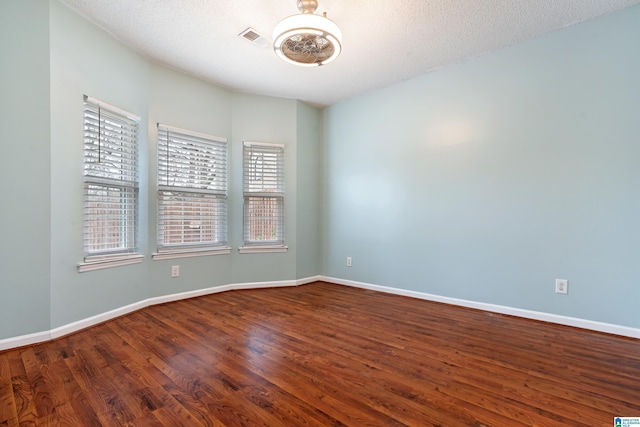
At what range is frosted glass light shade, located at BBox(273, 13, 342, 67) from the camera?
2.12m

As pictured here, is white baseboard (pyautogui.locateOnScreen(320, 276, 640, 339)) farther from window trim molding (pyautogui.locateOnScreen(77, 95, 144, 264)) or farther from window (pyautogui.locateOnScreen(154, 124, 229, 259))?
window trim molding (pyautogui.locateOnScreen(77, 95, 144, 264))

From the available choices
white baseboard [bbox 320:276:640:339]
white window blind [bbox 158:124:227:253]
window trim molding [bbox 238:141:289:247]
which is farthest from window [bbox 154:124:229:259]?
white baseboard [bbox 320:276:640:339]

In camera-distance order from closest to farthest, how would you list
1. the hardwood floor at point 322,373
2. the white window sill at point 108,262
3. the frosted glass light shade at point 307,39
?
the hardwood floor at point 322,373 < the frosted glass light shade at point 307,39 < the white window sill at point 108,262

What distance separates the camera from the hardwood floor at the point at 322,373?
148cm

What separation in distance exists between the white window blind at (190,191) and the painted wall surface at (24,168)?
1114 millimetres

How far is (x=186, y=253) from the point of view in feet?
11.7

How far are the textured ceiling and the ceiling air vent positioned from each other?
5cm

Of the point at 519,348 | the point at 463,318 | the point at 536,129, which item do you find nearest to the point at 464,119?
the point at 536,129

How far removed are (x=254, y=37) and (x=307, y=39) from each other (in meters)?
0.81

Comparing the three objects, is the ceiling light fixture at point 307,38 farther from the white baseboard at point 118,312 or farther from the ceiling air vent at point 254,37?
the white baseboard at point 118,312

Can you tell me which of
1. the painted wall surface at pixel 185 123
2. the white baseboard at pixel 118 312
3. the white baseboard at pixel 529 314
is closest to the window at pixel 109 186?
the painted wall surface at pixel 185 123

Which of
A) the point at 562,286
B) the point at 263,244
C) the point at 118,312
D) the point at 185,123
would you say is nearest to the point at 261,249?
the point at 263,244

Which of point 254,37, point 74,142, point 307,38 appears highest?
point 254,37

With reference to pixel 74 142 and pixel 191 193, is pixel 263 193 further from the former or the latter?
pixel 74 142
